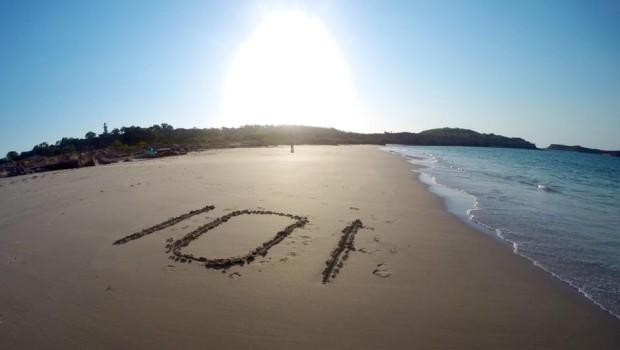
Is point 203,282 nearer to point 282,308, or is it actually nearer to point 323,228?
point 282,308

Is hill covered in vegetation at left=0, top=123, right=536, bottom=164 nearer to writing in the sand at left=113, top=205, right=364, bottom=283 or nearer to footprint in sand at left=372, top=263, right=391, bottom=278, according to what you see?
writing in the sand at left=113, top=205, right=364, bottom=283

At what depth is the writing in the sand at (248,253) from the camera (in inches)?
225

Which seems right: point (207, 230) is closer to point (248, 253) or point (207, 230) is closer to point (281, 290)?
point (248, 253)

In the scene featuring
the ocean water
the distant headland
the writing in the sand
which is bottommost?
the ocean water

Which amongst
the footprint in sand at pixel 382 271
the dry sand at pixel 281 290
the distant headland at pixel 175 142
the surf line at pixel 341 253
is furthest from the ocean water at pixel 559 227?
the distant headland at pixel 175 142

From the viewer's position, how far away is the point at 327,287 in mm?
4965

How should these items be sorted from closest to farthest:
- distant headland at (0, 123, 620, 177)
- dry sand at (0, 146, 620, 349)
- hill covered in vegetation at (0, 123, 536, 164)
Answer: dry sand at (0, 146, 620, 349) → distant headland at (0, 123, 620, 177) → hill covered in vegetation at (0, 123, 536, 164)

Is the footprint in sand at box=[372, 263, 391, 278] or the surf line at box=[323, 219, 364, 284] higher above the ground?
the surf line at box=[323, 219, 364, 284]

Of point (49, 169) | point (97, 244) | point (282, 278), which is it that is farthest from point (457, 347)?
point (49, 169)

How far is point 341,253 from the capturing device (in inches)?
245

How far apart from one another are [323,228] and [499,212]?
6.43 metres

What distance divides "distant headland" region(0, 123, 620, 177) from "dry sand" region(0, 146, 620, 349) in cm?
1908

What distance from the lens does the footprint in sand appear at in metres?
5.40

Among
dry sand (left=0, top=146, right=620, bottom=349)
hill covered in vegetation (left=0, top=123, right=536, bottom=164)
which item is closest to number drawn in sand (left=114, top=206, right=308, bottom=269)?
dry sand (left=0, top=146, right=620, bottom=349)
